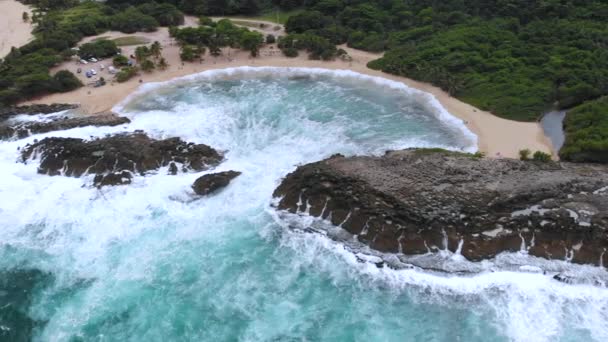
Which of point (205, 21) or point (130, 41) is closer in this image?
point (130, 41)

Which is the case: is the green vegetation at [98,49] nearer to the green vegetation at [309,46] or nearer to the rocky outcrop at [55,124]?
the rocky outcrop at [55,124]

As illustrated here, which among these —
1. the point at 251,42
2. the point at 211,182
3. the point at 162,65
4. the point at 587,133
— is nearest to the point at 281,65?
the point at 251,42

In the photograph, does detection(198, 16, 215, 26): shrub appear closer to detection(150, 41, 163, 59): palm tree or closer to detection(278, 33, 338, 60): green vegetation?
detection(150, 41, 163, 59): palm tree

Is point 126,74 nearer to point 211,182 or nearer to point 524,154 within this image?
point 211,182

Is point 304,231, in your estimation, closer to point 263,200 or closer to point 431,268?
point 263,200

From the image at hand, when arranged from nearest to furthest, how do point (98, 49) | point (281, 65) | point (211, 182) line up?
1. point (211, 182)
2. point (281, 65)
3. point (98, 49)

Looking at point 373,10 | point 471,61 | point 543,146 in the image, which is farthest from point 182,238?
point 373,10

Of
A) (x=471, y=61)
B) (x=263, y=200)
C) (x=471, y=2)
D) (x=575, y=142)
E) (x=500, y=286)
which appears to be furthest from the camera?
(x=471, y=2)

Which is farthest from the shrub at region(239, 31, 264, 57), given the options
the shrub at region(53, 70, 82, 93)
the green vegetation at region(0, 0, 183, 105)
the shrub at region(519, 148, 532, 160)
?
the shrub at region(519, 148, 532, 160)
